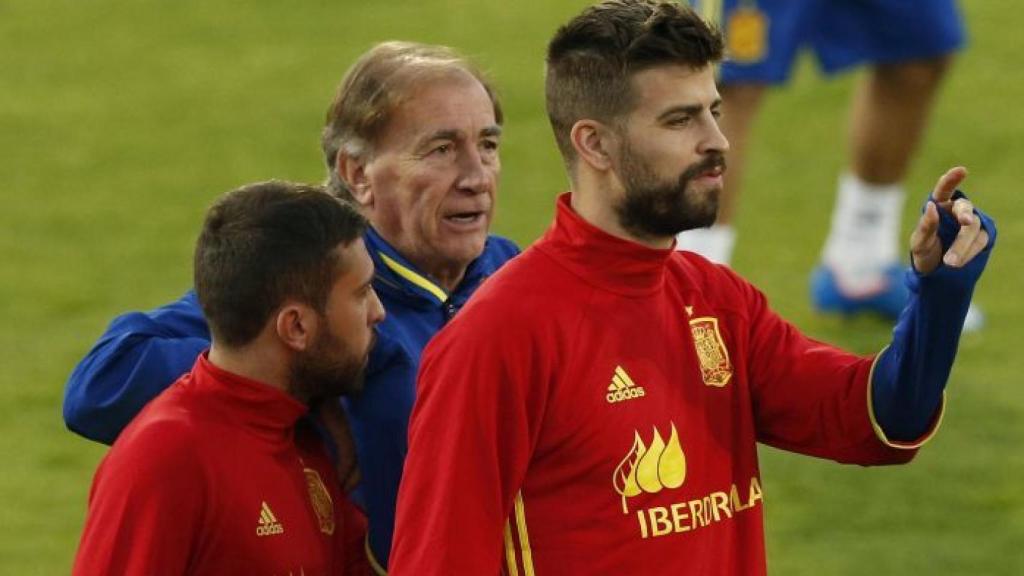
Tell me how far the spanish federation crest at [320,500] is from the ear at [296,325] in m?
0.23

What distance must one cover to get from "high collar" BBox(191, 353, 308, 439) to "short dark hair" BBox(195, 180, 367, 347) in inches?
2.3

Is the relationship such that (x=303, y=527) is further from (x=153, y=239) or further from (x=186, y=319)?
(x=153, y=239)

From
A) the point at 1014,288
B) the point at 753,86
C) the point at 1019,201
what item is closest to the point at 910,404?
the point at 753,86

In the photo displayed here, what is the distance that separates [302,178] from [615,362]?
6.29 m

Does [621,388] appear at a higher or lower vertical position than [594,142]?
lower

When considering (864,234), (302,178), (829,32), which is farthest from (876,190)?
(302,178)

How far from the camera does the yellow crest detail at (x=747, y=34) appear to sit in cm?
794

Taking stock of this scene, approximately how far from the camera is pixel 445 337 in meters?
3.76

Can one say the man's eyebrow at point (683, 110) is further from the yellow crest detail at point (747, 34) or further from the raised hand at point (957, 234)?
the yellow crest detail at point (747, 34)

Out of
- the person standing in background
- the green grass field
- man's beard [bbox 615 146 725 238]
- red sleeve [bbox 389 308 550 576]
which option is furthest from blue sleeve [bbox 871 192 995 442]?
the person standing in background

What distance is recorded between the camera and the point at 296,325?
157 inches

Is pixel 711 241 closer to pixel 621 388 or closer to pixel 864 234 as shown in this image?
pixel 864 234

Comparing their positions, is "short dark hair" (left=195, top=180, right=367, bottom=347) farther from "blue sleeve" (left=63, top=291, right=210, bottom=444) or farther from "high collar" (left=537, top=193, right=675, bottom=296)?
"high collar" (left=537, top=193, right=675, bottom=296)

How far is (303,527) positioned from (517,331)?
542 millimetres
